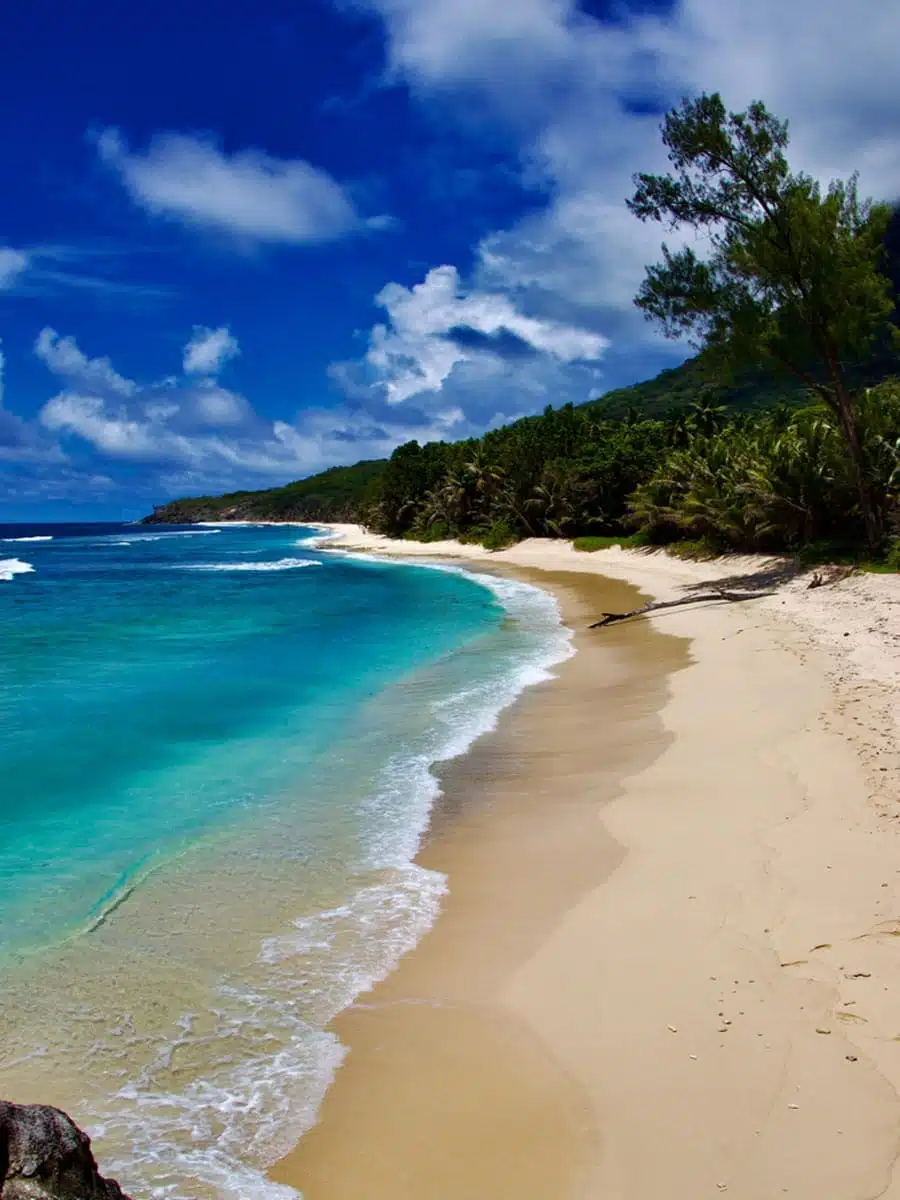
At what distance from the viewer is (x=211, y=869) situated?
331 inches


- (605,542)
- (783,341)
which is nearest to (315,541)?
(605,542)

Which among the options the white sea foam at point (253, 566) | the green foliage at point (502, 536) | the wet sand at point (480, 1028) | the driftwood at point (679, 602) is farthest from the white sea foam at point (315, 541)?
the wet sand at point (480, 1028)

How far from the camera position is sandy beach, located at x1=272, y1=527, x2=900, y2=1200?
4.10 metres

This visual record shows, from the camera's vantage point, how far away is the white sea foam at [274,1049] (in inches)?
173

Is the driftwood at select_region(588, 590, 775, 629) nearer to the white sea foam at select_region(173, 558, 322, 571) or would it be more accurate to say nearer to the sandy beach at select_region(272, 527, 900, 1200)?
the sandy beach at select_region(272, 527, 900, 1200)

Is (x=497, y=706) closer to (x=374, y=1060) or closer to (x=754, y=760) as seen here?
(x=754, y=760)

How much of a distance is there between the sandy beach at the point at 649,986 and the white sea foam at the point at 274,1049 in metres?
0.18

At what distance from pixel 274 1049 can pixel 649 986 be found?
257 centimetres

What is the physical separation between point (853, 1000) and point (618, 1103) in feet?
5.38

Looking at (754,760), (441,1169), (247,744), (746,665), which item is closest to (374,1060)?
(441,1169)

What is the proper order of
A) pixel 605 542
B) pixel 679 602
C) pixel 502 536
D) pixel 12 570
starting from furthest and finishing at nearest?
pixel 502 536, pixel 12 570, pixel 605 542, pixel 679 602

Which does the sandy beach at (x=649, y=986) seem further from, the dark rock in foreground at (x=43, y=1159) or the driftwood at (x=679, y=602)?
the driftwood at (x=679, y=602)

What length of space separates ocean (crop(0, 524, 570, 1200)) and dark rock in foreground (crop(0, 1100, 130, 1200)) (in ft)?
6.60

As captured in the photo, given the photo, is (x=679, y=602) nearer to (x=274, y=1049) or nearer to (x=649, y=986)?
(x=649, y=986)
